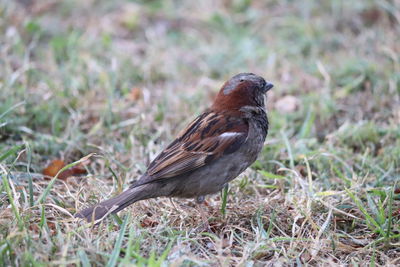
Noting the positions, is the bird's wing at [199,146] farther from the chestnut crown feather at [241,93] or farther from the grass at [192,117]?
the grass at [192,117]

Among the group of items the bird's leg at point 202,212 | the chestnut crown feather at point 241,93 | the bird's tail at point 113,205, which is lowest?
the bird's leg at point 202,212

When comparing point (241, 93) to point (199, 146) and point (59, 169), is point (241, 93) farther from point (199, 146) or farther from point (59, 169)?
point (59, 169)

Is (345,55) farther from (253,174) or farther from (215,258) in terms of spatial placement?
(215,258)

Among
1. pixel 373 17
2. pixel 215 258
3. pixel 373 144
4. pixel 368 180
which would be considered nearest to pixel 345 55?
pixel 373 17

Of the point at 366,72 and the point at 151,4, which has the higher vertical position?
the point at 151,4

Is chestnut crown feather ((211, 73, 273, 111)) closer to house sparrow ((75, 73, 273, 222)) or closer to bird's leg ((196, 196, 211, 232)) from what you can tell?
house sparrow ((75, 73, 273, 222))

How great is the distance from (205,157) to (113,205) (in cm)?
76

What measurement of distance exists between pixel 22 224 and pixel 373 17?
19.0 ft

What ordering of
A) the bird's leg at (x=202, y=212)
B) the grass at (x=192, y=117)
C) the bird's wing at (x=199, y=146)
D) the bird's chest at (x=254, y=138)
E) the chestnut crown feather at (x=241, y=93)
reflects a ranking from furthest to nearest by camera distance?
the chestnut crown feather at (x=241, y=93) < the bird's chest at (x=254, y=138) < the bird's wing at (x=199, y=146) < the bird's leg at (x=202, y=212) < the grass at (x=192, y=117)

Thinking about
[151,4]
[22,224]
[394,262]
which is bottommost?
[394,262]

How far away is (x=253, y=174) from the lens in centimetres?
469

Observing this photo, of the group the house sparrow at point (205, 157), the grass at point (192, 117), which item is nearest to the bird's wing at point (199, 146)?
the house sparrow at point (205, 157)

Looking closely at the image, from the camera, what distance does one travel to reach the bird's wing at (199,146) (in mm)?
3920

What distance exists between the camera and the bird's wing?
3920 mm
